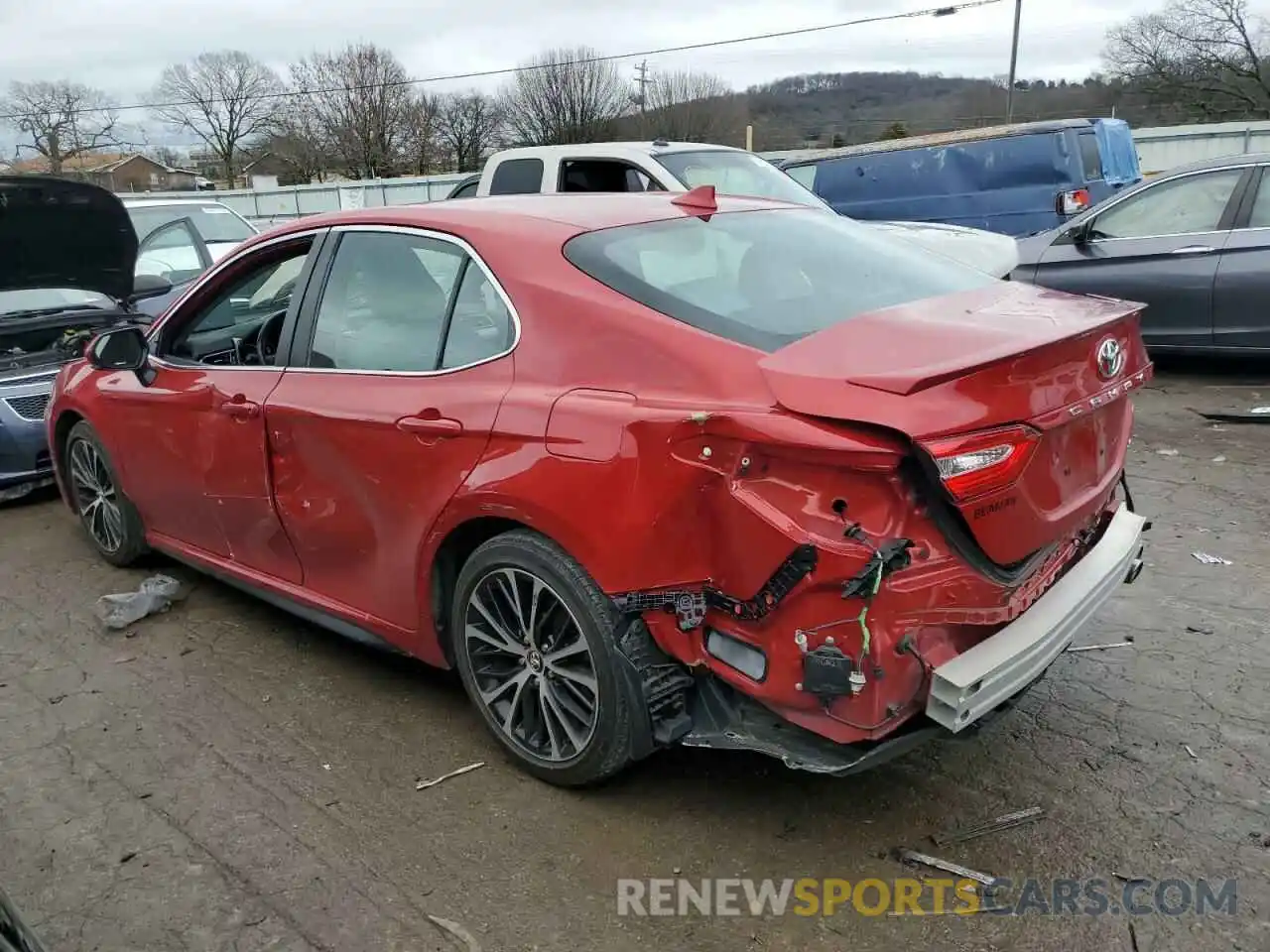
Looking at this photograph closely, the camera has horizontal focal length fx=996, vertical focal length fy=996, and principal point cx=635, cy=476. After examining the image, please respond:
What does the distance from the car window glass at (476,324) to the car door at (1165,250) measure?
5.70 metres

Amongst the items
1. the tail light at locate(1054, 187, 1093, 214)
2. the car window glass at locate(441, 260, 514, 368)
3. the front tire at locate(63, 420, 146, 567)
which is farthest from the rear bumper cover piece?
the tail light at locate(1054, 187, 1093, 214)

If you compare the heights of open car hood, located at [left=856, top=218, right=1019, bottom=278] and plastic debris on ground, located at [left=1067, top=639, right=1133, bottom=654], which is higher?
open car hood, located at [left=856, top=218, right=1019, bottom=278]

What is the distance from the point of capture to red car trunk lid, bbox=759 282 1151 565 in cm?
225

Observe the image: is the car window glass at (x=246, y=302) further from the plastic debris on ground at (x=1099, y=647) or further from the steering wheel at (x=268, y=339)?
the plastic debris on ground at (x=1099, y=647)

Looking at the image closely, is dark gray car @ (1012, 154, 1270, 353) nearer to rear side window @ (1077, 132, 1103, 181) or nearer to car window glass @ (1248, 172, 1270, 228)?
car window glass @ (1248, 172, 1270, 228)

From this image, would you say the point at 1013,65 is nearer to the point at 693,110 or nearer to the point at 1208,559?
the point at 693,110

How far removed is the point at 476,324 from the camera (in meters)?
3.05

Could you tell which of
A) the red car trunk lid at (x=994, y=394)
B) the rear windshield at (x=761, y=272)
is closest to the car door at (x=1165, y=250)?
the rear windshield at (x=761, y=272)

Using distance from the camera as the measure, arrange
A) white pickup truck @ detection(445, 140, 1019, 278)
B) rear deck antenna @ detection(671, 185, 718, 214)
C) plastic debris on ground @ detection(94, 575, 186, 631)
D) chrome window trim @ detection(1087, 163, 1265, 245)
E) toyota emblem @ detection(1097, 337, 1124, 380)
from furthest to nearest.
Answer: white pickup truck @ detection(445, 140, 1019, 278)
chrome window trim @ detection(1087, 163, 1265, 245)
plastic debris on ground @ detection(94, 575, 186, 631)
rear deck antenna @ detection(671, 185, 718, 214)
toyota emblem @ detection(1097, 337, 1124, 380)

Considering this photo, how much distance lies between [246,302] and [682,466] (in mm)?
2712

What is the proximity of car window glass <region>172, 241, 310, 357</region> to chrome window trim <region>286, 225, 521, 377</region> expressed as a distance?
0.42 m

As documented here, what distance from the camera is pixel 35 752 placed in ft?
11.2

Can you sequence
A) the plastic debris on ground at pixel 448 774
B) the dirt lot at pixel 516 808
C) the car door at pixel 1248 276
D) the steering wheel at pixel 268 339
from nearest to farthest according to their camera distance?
the dirt lot at pixel 516 808 → the plastic debris on ground at pixel 448 774 → the steering wheel at pixel 268 339 → the car door at pixel 1248 276

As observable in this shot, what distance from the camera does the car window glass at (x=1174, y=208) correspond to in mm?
7203
